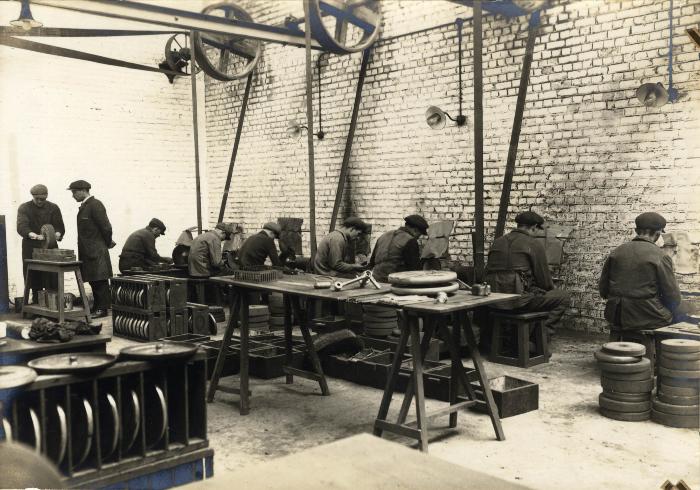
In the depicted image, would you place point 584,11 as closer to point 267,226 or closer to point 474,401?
point 267,226

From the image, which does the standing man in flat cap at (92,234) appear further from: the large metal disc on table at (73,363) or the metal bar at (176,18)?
the large metal disc on table at (73,363)

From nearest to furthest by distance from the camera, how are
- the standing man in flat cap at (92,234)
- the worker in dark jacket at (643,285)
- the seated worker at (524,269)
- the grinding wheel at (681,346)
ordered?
the grinding wheel at (681,346)
the worker in dark jacket at (643,285)
the seated worker at (524,269)
the standing man in flat cap at (92,234)

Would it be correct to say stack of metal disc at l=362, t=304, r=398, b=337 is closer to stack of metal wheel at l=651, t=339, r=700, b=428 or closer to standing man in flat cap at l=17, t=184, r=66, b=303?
stack of metal wheel at l=651, t=339, r=700, b=428

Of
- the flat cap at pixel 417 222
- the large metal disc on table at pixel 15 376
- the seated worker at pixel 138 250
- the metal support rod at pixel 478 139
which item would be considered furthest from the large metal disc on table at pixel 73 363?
the seated worker at pixel 138 250

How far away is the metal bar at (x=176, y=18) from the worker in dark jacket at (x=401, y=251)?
10.6 ft

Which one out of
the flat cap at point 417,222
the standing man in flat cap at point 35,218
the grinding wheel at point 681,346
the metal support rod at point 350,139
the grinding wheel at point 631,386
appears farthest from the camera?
the metal support rod at point 350,139

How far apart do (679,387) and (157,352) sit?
346 centimetres

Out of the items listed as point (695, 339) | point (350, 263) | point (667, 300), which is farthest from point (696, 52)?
point (350, 263)

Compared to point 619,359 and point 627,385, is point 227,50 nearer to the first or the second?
point 619,359

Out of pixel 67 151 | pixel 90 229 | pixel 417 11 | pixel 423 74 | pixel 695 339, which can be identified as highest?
pixel 417 11

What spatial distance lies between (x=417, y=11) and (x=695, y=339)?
5.88m

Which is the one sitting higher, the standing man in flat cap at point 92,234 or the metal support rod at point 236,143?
the metal support rod at point 236,143

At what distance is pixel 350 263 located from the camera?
8227 millimetres

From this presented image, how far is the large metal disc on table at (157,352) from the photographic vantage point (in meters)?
3.16
